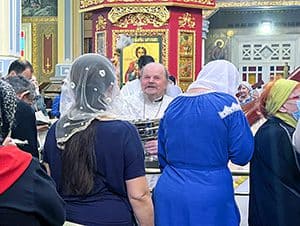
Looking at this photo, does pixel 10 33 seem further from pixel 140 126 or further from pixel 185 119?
pixel 185 119

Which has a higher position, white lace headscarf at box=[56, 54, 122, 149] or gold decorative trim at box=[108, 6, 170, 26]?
gold decorative trim at box=[108, 6, 170, 26]

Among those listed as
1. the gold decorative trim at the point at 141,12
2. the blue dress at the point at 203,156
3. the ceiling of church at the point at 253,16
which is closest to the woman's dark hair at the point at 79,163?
the blue dress at the point at 203,156

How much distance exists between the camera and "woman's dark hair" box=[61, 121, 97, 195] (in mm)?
2225

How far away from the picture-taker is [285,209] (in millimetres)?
2668

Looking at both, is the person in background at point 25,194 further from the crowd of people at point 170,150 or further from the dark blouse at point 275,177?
the dark blouse at point 275,177

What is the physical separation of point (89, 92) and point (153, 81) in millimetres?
1644

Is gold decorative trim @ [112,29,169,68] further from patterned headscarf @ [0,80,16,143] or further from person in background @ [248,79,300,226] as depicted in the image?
patterned headscarf @ [0,80,16,143]

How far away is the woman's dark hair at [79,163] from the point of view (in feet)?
7.30

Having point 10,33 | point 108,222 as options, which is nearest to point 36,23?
point 10,33

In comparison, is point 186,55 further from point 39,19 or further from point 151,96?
point 39,19

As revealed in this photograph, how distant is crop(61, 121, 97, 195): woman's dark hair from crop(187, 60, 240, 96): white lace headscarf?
73cm

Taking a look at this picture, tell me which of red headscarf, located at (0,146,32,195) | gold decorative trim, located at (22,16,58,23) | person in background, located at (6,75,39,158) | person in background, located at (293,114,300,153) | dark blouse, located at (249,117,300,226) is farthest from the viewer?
gold decorative trim, located at (22,16,58,23)

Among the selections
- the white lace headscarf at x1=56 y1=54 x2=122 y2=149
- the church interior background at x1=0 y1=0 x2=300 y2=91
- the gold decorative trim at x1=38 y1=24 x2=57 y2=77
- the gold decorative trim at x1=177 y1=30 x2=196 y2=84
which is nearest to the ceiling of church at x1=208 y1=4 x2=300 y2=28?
the church interior background at x1=0 y1=0 x2=300 y2=91

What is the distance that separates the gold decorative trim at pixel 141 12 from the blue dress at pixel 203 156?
7104mm
